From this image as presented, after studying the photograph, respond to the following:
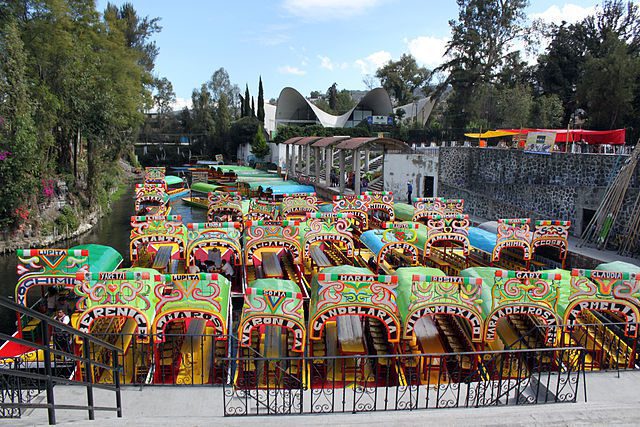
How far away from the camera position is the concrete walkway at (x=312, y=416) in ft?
17.3

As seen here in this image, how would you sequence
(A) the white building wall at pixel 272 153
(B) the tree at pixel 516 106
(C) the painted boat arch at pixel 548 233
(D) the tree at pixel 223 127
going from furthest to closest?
(D) the tree at pixel 223 127 < (A) the white building wall at pixel 272 153 < (B) the tree at pixel 516 106 < (C) the painted boat arch at pixel 548 233

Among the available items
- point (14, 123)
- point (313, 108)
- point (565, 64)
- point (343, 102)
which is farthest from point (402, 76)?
point (14, 123)

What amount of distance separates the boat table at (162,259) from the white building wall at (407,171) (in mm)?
17617

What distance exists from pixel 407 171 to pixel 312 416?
87.4 feet

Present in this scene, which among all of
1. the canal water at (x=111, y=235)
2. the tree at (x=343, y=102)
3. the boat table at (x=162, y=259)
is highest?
the tree at (x=343, y=102)

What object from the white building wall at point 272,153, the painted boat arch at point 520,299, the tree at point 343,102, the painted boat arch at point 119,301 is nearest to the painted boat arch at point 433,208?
the painted boat arch at point 520,299

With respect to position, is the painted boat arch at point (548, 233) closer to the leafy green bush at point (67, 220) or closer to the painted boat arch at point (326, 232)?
the painted boat arch at point (326, 232)

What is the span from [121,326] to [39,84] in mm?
17091

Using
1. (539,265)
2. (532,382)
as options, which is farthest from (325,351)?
(539,265)

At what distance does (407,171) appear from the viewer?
103 feet

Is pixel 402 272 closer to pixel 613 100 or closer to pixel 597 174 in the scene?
pixel 597 174

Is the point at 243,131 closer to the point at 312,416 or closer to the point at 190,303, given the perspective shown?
the point at 190,303

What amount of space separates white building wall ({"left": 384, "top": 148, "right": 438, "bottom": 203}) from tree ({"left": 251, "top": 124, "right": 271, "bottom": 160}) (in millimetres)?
29273

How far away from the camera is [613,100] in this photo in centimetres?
3083
